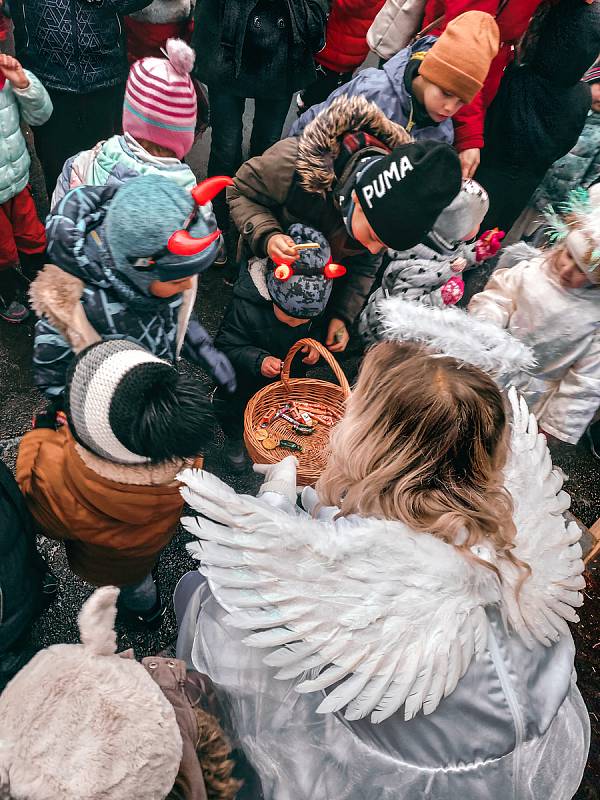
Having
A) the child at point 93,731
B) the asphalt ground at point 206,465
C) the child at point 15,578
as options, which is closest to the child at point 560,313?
the asphalt ground at point 206,465

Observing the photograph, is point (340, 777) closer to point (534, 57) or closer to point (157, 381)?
point (157, 381)

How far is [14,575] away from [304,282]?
4.41 feet

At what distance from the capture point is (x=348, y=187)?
6.73 feet

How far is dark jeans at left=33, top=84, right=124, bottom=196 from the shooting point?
9.50ft

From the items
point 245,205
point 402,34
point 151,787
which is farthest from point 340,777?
point 402,34

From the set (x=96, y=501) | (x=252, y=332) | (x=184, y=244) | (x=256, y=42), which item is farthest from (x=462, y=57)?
(x=96, y=501)

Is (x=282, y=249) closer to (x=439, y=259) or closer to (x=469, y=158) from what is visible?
(x=439, y=259)

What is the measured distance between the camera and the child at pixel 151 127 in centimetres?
210

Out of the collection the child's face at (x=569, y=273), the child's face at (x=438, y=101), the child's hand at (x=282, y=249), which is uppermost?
the child's face at (x=438, y=101)

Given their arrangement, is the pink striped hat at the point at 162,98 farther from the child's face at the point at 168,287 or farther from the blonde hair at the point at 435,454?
the blonde hair at the point at 435,454

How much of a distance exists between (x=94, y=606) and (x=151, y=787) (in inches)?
9.9

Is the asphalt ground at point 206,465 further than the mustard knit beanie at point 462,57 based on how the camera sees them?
No

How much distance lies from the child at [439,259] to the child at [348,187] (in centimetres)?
19

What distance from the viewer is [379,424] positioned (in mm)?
1104
